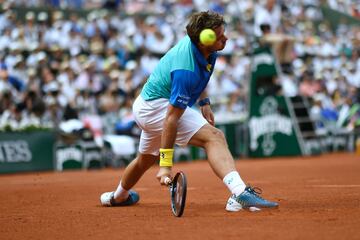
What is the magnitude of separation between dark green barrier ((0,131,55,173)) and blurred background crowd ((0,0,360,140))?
308mm

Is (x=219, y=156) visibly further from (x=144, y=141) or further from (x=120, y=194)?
(x=120, y=194)

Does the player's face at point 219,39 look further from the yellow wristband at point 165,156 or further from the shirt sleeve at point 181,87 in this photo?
the yellow wristband at point 165,156

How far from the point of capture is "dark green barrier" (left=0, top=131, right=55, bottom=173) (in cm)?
1730

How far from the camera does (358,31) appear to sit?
28984 millimetres

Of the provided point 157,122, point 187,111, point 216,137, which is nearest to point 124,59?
point 157,122

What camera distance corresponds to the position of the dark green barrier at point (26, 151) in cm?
1730

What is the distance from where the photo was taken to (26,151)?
17.7 metres

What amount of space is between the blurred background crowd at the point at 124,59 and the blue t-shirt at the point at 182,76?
9971 mm

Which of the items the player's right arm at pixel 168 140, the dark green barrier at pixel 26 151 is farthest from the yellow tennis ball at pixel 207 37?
the dark green barrier at pixel 26 151

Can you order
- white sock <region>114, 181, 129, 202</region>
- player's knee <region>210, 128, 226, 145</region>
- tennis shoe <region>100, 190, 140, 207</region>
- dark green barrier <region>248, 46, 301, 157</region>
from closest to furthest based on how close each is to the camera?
player's knee <region>210, 128, 226, 145</region> < white sock <region>114, 181, 129, 202</region> < tennis shoe <region>100, 190, 140, 207</region> < dark green barrier <region>248, 46, 301, 157</region>

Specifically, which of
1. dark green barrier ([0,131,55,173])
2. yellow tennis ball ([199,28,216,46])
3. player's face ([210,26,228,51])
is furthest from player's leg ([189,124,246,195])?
dark green barrier ([0,131,55,173])

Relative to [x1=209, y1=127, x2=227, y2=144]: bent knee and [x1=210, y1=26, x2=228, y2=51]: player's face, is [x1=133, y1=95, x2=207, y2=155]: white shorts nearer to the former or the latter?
[x1=209, y1=127, x2=227, y2=144]: bent knee

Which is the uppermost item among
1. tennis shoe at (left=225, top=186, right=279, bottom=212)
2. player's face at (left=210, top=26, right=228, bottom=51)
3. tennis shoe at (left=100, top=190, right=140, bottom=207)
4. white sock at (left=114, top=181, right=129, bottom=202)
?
player's face at (left=210, top=26, right=228, bottom=51)

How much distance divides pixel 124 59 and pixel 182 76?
14.0 metres
